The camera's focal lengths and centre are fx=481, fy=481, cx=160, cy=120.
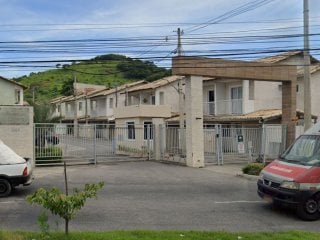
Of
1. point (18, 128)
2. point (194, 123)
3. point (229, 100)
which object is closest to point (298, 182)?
point (194, 123)

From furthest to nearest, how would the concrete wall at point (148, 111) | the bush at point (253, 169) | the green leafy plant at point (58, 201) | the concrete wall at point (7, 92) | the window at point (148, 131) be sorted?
the concrete wall at point (7, 92) < the concrete wall at point (148, 111) < the window at point (148, 131) < the bush at point (253, 169) < the green leafy plant at point (58, 201)

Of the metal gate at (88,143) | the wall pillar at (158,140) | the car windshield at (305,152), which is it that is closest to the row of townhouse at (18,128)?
the metal gate at (88,143)

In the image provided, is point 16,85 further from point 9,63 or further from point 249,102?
point 9,63

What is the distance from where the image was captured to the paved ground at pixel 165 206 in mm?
9703

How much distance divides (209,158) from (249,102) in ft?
35.7

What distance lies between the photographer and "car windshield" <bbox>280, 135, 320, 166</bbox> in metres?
11.2

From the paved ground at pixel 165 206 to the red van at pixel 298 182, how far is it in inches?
14.6

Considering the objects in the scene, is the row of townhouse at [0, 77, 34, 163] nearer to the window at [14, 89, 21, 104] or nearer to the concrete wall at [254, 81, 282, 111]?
the concrete wall at [254, 81, 282, 111]

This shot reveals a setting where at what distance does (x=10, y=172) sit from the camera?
13.9m

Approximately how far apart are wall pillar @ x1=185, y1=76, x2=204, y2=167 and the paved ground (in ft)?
11.6

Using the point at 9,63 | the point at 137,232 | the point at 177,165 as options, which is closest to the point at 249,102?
the point at 177,165

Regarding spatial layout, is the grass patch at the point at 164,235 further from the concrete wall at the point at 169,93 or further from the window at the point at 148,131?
the concrete wall at the point at 169,93

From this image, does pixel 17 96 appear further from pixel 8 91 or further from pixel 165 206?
pixel 165 206

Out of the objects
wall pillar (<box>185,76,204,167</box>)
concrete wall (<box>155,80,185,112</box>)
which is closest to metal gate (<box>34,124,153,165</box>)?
wall pillar (<box>185,76,204,167</box>)
